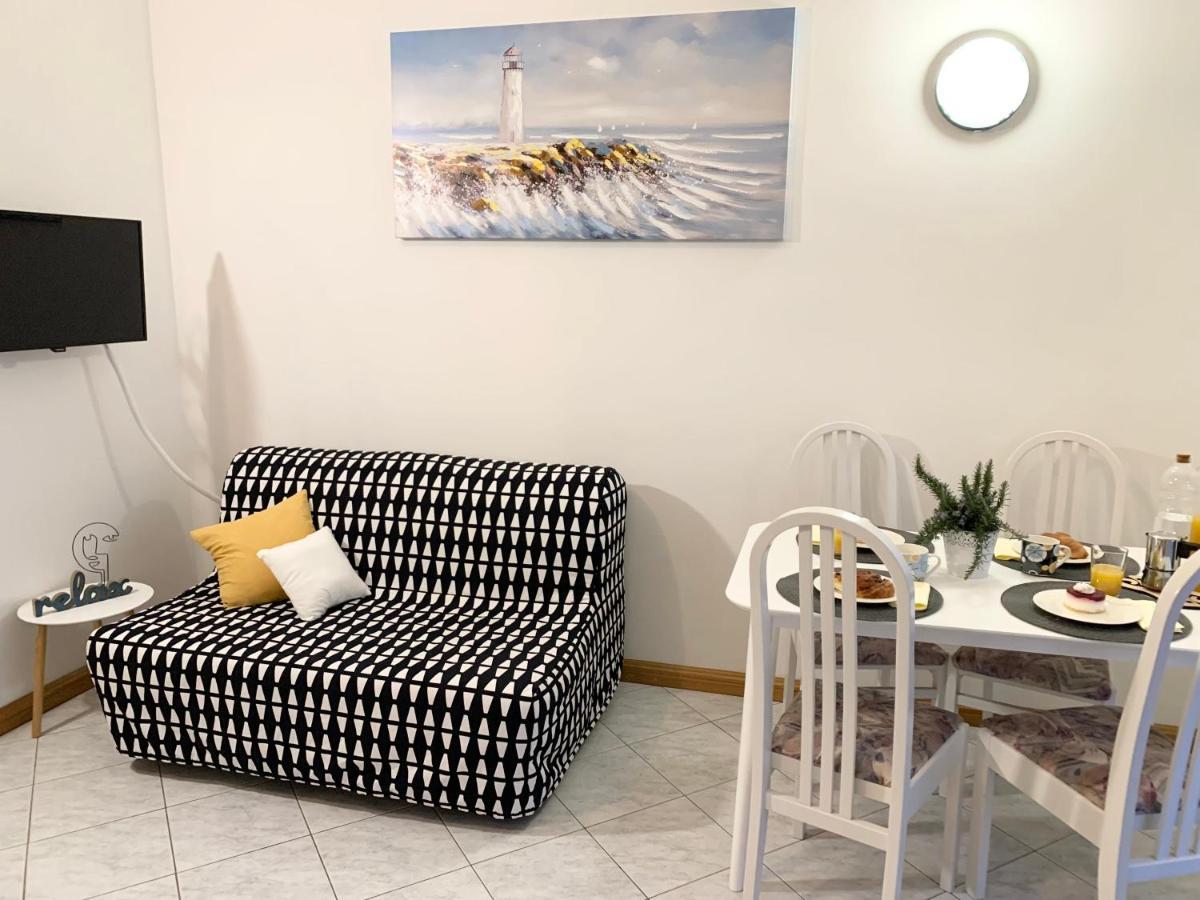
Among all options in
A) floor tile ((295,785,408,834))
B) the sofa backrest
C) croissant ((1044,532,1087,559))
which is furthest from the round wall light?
floor tile ((295,785,408,834))

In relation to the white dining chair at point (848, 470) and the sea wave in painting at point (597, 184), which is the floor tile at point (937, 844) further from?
the sea wave in painting at point (597, 184)

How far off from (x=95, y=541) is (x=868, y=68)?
306cm

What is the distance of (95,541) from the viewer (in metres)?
3.42

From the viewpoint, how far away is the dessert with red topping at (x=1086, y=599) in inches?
83.3

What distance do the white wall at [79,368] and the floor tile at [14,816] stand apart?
47 cm

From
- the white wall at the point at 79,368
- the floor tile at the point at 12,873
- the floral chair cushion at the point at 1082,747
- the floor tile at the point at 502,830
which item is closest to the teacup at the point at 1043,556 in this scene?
the floral chair cushion at the point at 1082,747

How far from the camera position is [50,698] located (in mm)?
3252

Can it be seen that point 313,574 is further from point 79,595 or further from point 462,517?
point 79,595

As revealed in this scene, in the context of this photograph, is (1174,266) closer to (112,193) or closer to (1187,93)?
(1187,93)

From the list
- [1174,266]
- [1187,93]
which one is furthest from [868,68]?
[1174,266]

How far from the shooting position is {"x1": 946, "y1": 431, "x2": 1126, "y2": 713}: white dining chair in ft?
8.39

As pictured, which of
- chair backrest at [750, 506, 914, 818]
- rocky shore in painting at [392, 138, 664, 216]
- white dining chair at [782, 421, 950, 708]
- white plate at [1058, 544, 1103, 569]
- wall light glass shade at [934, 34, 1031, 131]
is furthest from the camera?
rocky shore in painting at [392, 138, 664, 216]

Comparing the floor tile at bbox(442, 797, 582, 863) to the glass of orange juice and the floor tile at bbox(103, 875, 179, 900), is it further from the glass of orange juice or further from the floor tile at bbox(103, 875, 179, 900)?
the glass of orange juice

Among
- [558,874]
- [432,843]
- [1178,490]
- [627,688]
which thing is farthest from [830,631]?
[627,688]
